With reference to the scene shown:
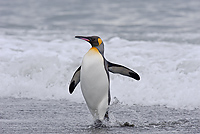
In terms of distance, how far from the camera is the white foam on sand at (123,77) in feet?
17.2

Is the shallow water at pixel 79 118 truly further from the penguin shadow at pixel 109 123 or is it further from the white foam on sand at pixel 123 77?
the white foam on sand at pixel 123 77

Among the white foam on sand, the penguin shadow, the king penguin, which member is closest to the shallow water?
the penguin shadow

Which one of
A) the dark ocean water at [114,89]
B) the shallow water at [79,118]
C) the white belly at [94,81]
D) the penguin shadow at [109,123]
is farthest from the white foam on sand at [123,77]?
the white belly at [94,81]

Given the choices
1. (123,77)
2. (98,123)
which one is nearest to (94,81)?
(98,123)

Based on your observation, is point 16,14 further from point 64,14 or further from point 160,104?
point 160,104

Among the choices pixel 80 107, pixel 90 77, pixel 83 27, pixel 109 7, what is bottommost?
pixel 80 107

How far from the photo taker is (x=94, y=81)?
4066 millimetres

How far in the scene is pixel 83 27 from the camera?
15.4 metres

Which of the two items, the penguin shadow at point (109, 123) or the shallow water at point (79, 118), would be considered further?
the penguin shadow at point (109, 123)

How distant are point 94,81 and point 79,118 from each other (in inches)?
18.0

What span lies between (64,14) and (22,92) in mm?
14255

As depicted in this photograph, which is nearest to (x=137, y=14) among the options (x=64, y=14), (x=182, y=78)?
(x=64, y=14)

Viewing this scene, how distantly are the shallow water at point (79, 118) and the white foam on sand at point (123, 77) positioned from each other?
354 mm

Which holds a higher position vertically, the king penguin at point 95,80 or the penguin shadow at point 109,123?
the king penguin at point 95,80
